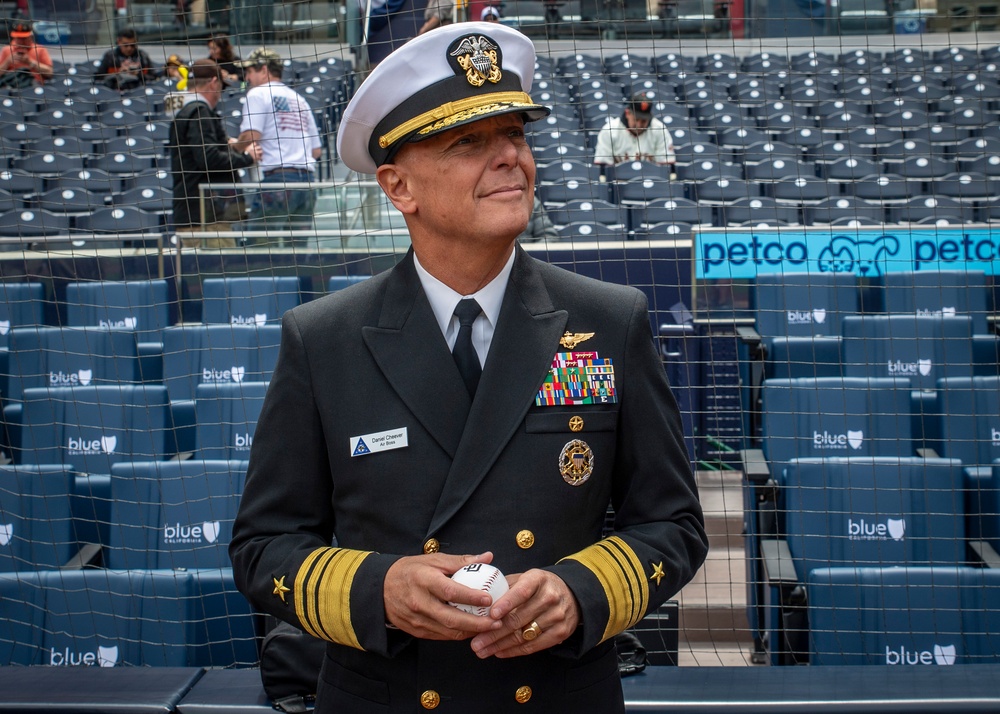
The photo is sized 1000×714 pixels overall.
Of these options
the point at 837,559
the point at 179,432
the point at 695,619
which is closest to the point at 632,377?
the point at 837,559

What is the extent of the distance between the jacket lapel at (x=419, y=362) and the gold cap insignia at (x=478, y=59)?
Answer: 29 centimetres

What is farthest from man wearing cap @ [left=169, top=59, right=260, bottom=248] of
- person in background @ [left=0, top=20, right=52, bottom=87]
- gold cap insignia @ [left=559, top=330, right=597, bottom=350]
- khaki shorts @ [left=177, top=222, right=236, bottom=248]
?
gold cap insignia @ [left=559, top=330, right=597, bottom=350]

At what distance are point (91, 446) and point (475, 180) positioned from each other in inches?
133

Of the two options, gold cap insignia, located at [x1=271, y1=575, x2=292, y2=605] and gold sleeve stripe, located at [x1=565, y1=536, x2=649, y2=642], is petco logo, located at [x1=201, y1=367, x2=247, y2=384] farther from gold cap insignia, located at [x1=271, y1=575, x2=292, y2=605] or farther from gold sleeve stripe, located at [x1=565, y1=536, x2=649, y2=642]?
gold sleeve stripe, located at [x1=565, y1=536, x2=649, y2=642]

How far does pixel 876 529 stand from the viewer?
10.5 feet

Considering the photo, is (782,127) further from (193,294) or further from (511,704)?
(511,704)

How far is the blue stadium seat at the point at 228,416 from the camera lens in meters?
3.93

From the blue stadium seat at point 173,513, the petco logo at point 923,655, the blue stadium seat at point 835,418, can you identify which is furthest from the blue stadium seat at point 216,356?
the petco logo at point 923,655

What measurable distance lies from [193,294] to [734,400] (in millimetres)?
3077

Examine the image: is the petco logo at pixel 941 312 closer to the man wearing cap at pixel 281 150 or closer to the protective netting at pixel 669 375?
the protective netting at pixel 669 375

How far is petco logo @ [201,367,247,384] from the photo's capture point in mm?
4512

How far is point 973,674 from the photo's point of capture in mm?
2133

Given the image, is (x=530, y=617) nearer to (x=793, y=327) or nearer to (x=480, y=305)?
(x=480, y=305)

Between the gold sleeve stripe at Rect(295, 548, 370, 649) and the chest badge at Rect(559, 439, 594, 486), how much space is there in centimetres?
28
